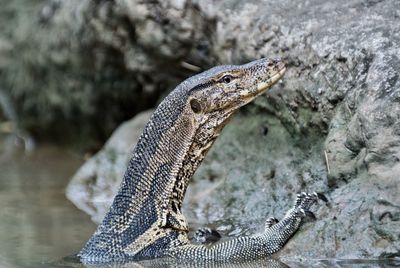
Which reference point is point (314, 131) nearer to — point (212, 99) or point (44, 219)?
point (212, 99)

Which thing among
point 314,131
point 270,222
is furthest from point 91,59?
point 270,222

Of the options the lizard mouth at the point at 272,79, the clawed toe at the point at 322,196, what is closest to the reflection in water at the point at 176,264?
the clawed toe at the point at 322,196

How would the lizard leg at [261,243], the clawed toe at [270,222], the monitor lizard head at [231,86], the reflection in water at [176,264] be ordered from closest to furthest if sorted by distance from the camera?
the reflection in water at [176,264], the lizard leg at [261,243], the clawed toe at [270,222], the monitor lizard head at [231,86]

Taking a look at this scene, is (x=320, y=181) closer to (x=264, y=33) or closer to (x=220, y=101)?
(x=220, y=101)

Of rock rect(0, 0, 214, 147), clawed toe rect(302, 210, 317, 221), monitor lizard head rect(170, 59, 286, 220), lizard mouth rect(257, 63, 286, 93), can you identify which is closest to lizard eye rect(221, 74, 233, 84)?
monitor lizard head rect(170, 59, 286, 220)

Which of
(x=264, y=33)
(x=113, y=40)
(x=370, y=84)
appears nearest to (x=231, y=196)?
(x=264, y=33)

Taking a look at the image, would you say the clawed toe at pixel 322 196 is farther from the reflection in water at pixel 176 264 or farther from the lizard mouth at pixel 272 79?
the lizard mouth at pixel 272 79

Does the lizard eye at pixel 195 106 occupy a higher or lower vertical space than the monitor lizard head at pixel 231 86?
lower
